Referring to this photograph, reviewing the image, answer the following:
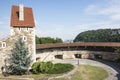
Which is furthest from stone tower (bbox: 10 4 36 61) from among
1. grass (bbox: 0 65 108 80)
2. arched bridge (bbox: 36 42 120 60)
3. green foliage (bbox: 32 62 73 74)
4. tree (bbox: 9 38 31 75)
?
arched bridge (bbox: 36 42 120 60)

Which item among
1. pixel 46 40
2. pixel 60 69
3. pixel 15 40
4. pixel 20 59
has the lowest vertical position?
pixel 60 69

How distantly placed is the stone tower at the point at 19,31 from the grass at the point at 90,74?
31.3 ft

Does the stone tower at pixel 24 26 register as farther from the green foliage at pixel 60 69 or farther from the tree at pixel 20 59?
the green foliage at pixel 60 69

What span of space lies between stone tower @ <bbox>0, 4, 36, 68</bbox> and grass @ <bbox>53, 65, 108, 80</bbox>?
31.3 ft

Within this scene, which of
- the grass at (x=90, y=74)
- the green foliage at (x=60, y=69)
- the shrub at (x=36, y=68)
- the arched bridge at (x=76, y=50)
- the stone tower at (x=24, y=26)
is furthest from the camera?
the arched bridge at (x=76, y=50)

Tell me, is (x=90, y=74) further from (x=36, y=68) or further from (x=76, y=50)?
(x=76, y=50)

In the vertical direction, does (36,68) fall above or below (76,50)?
below

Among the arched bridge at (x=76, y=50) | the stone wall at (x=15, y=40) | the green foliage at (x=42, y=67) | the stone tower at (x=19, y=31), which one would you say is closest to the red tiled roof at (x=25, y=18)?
the stone tower at (x=19, y=31)

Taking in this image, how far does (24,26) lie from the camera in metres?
32.9

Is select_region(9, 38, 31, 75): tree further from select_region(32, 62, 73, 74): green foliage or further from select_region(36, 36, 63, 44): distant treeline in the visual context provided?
select_region(36, 36, 63, 44): distant treeline

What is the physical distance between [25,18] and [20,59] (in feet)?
27.5

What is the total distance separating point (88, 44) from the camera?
140 feet

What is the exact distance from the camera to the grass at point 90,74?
2716 centimetres

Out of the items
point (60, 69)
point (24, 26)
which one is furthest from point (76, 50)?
point (24, 26)
